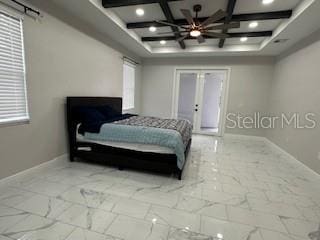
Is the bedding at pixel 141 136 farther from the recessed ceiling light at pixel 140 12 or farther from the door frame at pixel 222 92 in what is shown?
the door frame at pixel 222 92

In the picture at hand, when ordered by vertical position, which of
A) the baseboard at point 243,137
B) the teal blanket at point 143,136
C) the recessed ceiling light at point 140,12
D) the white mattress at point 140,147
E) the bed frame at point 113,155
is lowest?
the baseboard at point 243,137

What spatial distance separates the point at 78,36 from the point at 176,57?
3.42 m

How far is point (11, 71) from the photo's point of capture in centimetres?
225

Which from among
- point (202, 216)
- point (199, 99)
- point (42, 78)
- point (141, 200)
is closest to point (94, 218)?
point (141, 200)

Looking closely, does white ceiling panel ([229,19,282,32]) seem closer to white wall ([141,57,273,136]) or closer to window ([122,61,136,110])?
white wall ([141,57,273,136])

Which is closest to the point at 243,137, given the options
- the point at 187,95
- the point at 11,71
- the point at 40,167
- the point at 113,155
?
the point at 187,95

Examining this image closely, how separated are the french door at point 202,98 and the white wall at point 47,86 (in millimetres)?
3286

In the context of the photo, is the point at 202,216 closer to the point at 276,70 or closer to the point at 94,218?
the point at 94,218

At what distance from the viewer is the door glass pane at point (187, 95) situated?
6054mm

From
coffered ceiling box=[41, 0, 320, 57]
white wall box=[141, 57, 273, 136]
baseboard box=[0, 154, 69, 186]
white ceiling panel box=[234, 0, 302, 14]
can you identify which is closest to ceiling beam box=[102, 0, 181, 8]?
coffered ceiling box=[41, 0, 320, 57]

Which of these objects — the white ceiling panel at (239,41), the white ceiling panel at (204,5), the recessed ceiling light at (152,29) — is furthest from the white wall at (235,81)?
the white ceiling panel at (204,5)

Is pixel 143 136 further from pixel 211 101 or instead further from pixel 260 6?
pixel 211 101

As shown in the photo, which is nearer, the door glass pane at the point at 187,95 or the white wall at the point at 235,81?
the white wall at the point at 235,81

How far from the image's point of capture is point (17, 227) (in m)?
1.60
